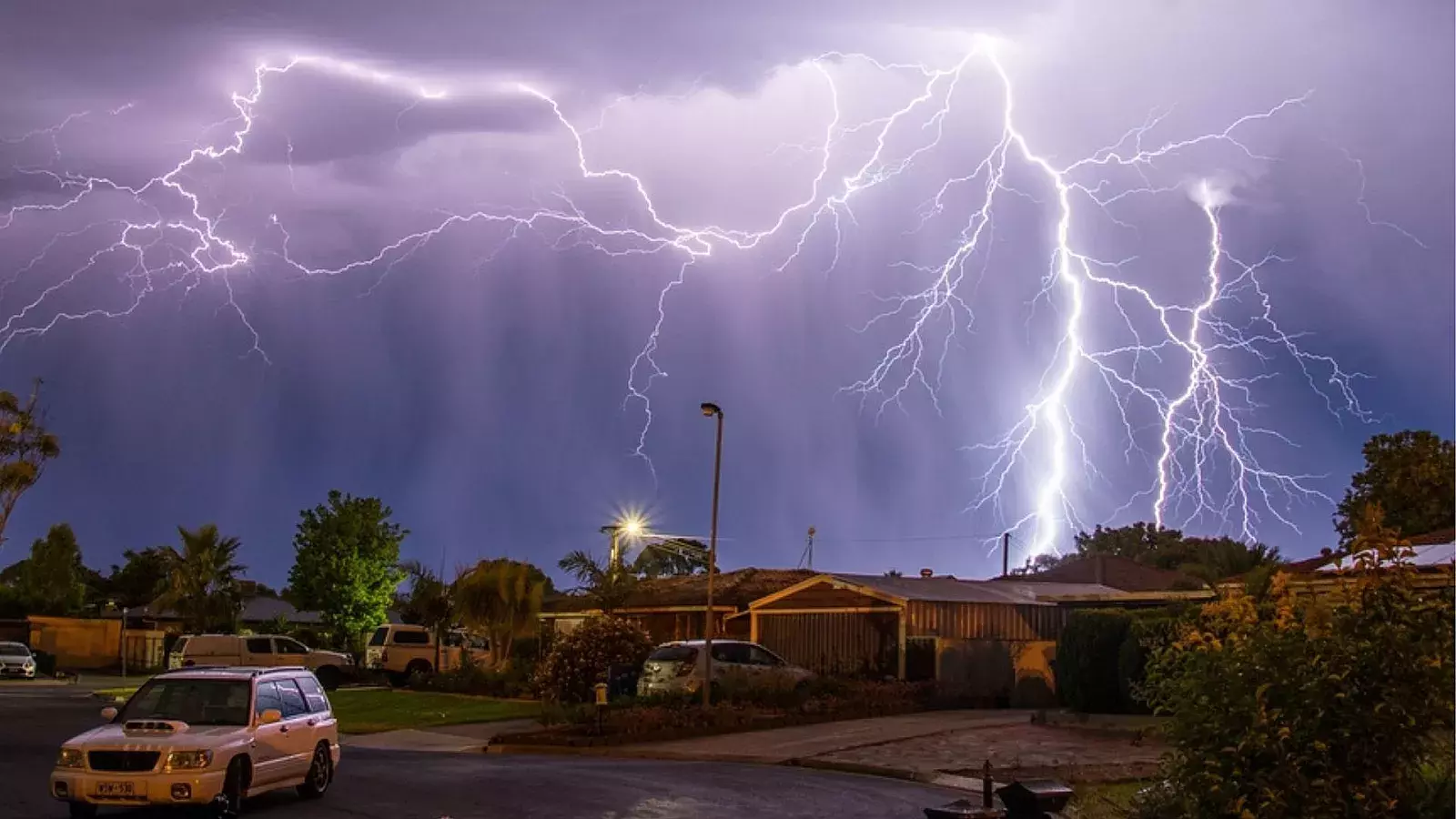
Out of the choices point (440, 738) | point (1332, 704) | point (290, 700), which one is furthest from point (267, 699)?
point (440, 738)

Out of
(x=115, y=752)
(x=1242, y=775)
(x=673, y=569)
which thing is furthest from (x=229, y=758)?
(x=673, y=569)

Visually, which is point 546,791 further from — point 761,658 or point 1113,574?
point 1113,574

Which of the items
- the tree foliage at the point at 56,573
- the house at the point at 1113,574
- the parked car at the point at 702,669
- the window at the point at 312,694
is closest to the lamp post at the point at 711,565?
the parked car at the point at 702,669

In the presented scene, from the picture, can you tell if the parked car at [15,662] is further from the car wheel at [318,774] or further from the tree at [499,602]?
the car wheel at [318,774]

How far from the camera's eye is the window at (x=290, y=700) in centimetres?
1567

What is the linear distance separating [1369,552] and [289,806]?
11263 millimetres

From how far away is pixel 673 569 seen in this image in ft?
271

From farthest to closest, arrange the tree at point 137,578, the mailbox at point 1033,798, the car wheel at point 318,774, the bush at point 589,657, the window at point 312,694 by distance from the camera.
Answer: the tree at point 137,578, the bush at point 589,657, the window at point 312,694, the car wheel at point 318,774, the mailbox at point 1033,798

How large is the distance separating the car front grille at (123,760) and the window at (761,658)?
18274 millimetres

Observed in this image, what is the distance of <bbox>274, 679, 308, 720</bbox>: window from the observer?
15.7 metres

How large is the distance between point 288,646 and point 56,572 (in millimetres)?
34433

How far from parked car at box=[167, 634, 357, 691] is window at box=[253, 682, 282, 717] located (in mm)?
25656

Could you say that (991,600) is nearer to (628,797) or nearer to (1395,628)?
(628,797)

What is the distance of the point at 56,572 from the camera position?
232 feet
